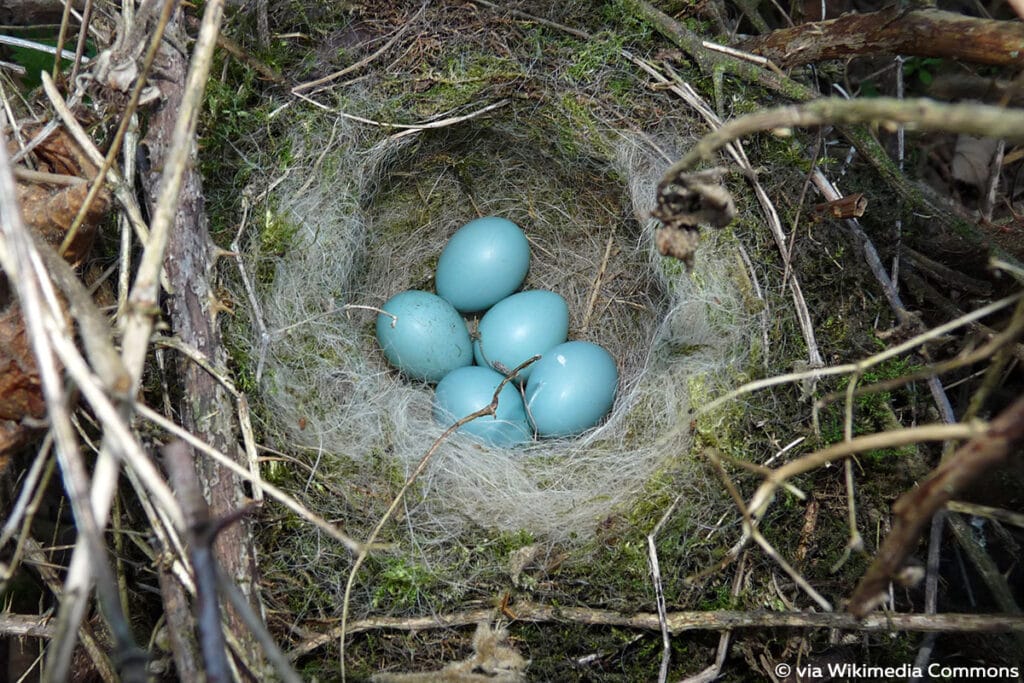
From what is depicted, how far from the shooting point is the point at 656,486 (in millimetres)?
1963

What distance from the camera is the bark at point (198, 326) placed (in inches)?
67.2

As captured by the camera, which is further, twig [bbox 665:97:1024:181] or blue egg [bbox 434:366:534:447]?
blue egg [bbox 434:366:534:447]

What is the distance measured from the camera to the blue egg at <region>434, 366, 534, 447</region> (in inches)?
92.7

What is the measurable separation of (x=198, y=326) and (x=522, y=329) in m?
1.02

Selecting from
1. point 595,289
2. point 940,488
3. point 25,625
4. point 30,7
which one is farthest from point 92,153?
point 940,488

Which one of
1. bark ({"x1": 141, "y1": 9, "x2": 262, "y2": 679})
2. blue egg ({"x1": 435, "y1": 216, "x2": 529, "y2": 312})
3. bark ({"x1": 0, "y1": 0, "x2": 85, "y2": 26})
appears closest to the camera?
bark ({"x1": 141, "y1": 9, "x2": 262, "y2": 679})

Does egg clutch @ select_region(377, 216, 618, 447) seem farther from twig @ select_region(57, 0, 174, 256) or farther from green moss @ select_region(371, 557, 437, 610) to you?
twig @ select_region(57, 0, 174, 256)

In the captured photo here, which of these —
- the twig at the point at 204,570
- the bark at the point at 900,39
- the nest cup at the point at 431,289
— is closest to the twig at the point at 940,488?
the nest cup at the point at 431,289

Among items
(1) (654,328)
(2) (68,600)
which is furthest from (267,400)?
(1) (654,328)

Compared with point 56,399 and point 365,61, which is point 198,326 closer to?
point 56,399

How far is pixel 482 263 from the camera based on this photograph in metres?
2.45

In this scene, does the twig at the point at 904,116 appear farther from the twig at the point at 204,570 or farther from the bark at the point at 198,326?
the bark at the point at 198,326

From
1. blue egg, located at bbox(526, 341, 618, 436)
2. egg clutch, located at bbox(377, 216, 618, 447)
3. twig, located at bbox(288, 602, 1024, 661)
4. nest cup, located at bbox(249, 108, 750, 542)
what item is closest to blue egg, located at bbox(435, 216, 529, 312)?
egg clutch, located at bbox(377, 216, 618, 447)

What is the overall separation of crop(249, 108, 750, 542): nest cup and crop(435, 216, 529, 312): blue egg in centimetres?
19
